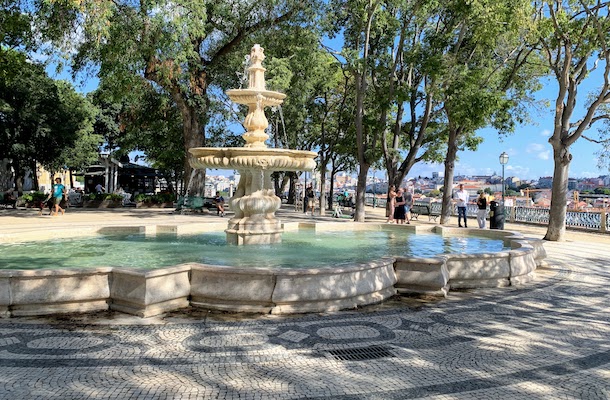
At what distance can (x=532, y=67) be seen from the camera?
21109 millimetres

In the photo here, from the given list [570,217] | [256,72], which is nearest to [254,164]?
[256,72]

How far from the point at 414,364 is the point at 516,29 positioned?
1404 cm

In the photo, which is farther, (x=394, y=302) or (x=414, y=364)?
(x=394, y=302)

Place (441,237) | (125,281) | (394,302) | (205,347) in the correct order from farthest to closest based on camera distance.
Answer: (441,237)
(394,302)
(125,281)
(205,347)

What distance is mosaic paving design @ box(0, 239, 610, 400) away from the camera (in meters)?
3.68

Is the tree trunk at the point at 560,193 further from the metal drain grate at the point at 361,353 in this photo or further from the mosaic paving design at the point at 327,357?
the metal drain grate at the point at 361,353

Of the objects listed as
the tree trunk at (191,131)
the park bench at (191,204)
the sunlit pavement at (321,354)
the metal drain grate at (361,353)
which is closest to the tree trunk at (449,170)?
the park bench at (191,204)

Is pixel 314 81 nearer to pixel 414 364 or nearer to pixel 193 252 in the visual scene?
pixel 193 252

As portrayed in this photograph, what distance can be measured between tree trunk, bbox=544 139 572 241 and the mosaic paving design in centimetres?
1050

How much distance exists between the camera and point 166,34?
17.4 m

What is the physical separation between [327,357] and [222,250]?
518 centimetres

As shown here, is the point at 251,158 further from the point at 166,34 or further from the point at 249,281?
the point at 166,34

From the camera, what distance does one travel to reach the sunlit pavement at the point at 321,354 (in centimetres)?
369

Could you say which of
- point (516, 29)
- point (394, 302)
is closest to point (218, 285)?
point (394, 302)
